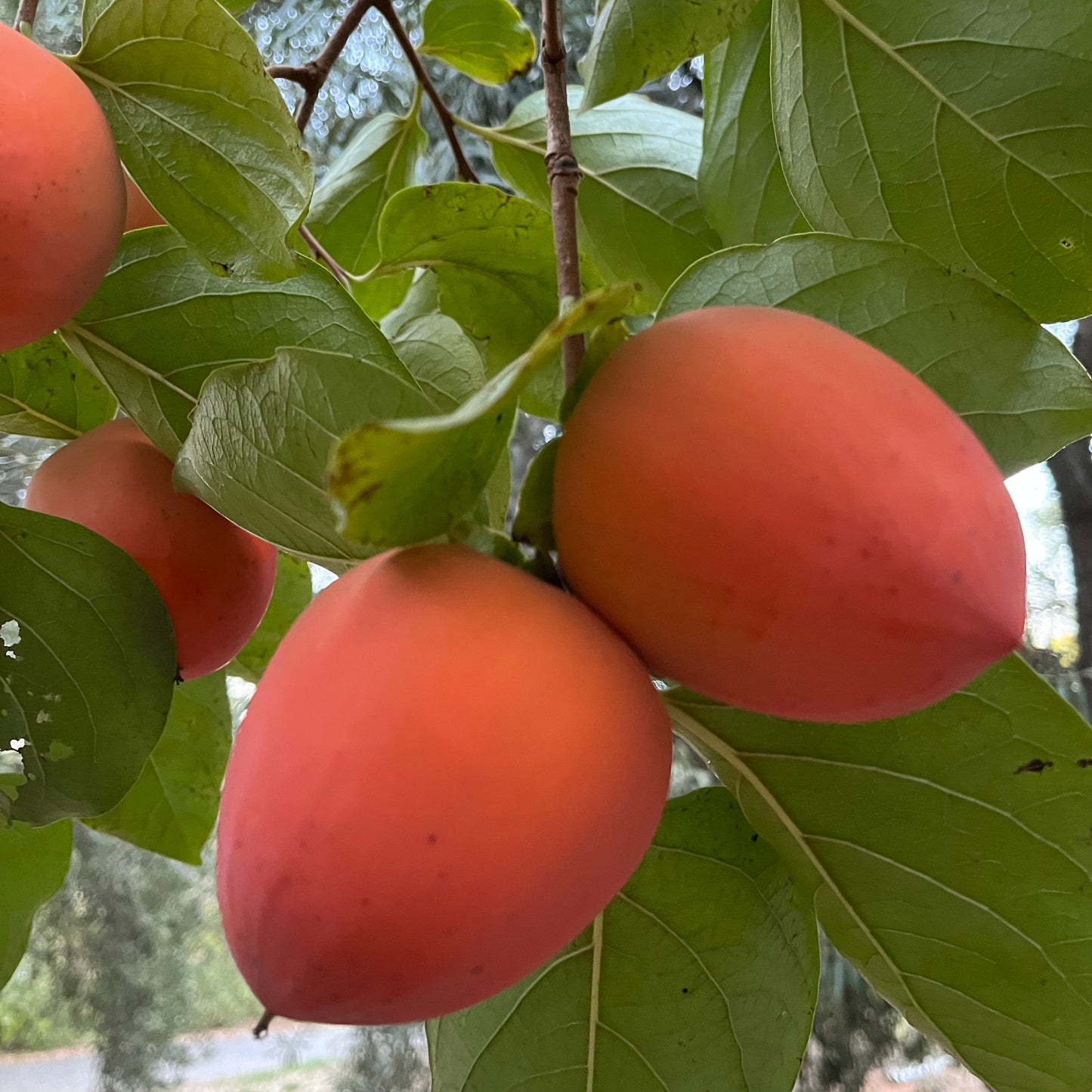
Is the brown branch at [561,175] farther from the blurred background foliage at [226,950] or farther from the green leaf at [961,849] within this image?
the blurred background foliage at [226,950]

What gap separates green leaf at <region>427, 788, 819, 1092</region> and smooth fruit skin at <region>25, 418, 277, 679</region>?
0.22 metres

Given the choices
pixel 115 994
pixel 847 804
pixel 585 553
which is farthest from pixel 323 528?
pixel 115 994

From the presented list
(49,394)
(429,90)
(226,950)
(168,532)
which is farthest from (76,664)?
(226,950)

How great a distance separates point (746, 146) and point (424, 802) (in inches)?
17.9

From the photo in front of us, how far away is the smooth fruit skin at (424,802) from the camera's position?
0.81 ft

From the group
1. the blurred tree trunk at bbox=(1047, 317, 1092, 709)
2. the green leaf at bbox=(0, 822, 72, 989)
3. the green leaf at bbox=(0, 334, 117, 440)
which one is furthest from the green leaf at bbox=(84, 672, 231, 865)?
the blurred tree trunk at bbox=(1047, 317, 1092, 709)

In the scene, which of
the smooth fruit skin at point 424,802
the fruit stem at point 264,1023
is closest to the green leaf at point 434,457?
the smooth fruit skin at point 424,802

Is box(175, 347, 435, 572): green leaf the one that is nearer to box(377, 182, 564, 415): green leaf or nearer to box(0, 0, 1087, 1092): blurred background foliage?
box(377, 182, 564, 415): green leaf

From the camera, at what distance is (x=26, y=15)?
41cm

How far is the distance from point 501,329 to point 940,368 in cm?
32

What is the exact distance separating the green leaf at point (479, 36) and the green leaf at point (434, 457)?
518 mm

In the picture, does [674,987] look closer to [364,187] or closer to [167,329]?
[167,329]

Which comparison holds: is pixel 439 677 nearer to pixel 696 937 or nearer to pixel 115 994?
pixel 696 937

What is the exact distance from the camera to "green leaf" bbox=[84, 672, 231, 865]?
Result: 2.19 feet
